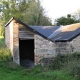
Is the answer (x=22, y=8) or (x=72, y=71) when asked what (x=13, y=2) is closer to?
(x=22, y=8)

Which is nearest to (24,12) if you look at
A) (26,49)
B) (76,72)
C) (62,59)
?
(26,49)

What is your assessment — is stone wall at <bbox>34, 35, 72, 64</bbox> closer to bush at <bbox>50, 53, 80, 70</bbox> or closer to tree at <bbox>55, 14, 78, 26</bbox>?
bush at <bbox>50, 53, 80, 70</bbox>

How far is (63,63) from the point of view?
765 inches

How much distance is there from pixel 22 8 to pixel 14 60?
32535 millimetres

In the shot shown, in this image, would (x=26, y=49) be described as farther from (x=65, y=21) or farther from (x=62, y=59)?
(x=65, y=21)

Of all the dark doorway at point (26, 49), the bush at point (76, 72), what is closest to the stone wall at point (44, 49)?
the bush at point (76, 72)

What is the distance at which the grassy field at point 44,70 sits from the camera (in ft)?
50.2

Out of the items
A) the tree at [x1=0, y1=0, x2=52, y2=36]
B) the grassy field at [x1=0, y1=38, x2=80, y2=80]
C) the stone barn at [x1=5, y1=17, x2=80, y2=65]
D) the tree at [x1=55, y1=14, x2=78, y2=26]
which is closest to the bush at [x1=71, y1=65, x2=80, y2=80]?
the grassy field at [x1=0, y1=38, x2=80, y2=80]

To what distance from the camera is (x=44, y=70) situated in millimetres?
18672

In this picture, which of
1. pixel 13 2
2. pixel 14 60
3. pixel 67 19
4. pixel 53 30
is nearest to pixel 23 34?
pixel 14 60

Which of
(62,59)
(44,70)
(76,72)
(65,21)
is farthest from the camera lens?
(65,21)

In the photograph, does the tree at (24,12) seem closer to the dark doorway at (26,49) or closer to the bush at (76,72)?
the dark doorway at (26,49)

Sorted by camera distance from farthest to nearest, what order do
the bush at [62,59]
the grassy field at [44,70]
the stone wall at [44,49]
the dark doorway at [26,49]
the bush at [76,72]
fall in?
the dark doorway at [26,49] → the stone wall at [44,49] → the bush at [62,59] → the grassy field at [44,70] → the bush at [76,72]

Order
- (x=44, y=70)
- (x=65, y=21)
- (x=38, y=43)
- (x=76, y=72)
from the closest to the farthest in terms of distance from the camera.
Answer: (x=76, y=72)
(x=44, y=70)
(x=38, y=43)
(x=65, y=21)
